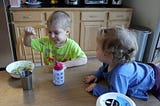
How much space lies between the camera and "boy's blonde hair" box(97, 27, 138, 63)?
0.85 m

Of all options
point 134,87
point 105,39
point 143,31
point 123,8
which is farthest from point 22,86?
point 123,8

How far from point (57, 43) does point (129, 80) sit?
26.0 inches

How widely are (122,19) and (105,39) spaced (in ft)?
6.73

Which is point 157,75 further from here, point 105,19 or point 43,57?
point 105,19

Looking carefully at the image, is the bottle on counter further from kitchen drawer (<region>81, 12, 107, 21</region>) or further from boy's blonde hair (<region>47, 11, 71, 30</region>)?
kitchen drawer (<region>81, 12, 107, 21</region>)

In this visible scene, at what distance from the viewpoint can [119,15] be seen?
9.00ft

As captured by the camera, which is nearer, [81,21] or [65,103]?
[65,103]

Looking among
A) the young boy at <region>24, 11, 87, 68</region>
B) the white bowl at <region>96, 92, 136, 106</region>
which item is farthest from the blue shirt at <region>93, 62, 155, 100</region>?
the young boy at <region>24, 11, 87, 68</region>

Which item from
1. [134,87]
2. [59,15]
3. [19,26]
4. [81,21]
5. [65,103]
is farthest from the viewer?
[81,21]

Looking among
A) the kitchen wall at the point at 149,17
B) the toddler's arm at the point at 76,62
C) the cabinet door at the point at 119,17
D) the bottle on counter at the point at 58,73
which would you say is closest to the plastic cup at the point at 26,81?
the bottle on counter at the point at 58,73

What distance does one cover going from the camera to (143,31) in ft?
8.18

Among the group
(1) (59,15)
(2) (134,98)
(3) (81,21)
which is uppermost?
(1) (59,15)

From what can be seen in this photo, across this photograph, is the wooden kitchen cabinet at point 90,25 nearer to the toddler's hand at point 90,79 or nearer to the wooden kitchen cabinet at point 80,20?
the wooden kitchen cabinet at point 80,20

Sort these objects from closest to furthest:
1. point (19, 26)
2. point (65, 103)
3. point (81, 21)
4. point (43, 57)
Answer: point (65, 103) → point (43, 57) → point (19, 26) → point (81, 21)
